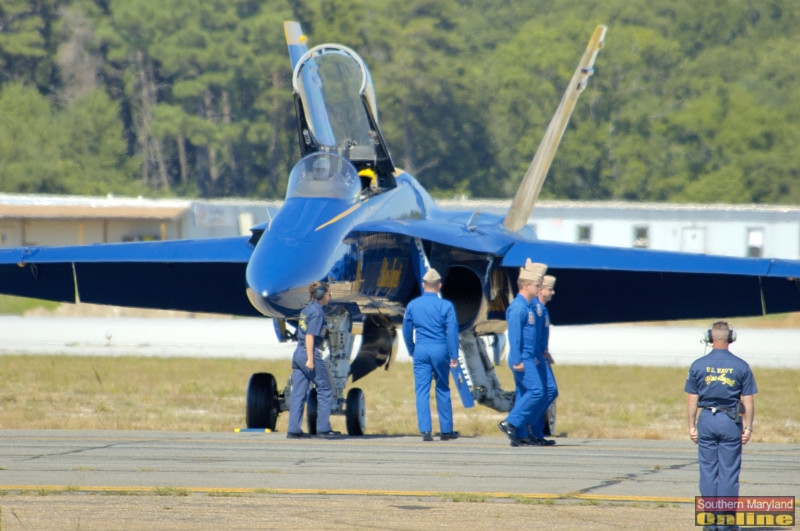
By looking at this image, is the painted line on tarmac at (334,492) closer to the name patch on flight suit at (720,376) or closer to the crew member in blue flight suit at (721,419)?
the crew member in blue flight suit at (721,419)

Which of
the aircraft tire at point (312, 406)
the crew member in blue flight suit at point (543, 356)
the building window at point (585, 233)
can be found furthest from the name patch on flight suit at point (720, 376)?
the building window at point (585, 233)

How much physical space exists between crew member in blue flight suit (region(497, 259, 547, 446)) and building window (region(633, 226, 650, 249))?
34.8 metres

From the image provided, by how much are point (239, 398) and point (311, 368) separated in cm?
824

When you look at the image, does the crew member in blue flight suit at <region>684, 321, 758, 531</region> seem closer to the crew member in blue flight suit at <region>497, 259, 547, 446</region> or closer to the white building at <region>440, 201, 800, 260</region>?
the crew member in blue flight suit at <region>497, 259, 547, 446</region>

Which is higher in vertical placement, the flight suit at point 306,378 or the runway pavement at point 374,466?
the flight suit at point 306,378

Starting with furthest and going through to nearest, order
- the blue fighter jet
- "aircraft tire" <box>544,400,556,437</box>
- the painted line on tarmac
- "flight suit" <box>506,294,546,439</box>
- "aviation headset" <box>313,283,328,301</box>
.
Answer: "aircraft tire" <box>544,400,556,437</box>
the blue fighter jet
"aviation headset" <box>313,283,328,301</box>
"flight suit" <box>506,294,546,439</box>
the painted line on tarmac

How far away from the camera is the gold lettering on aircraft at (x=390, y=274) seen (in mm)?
14273

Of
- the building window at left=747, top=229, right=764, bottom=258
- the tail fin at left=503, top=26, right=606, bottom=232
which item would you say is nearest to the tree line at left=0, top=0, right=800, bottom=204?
the building window at left=747, top=229, right=764, bottom=258

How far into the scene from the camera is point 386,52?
242 feet

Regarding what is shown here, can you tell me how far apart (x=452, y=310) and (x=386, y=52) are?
62268mm

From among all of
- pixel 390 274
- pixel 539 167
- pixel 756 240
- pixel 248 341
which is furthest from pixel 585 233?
pixel 390 274

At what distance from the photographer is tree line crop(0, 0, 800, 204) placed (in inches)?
2717

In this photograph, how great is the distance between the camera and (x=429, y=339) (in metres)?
12.9
